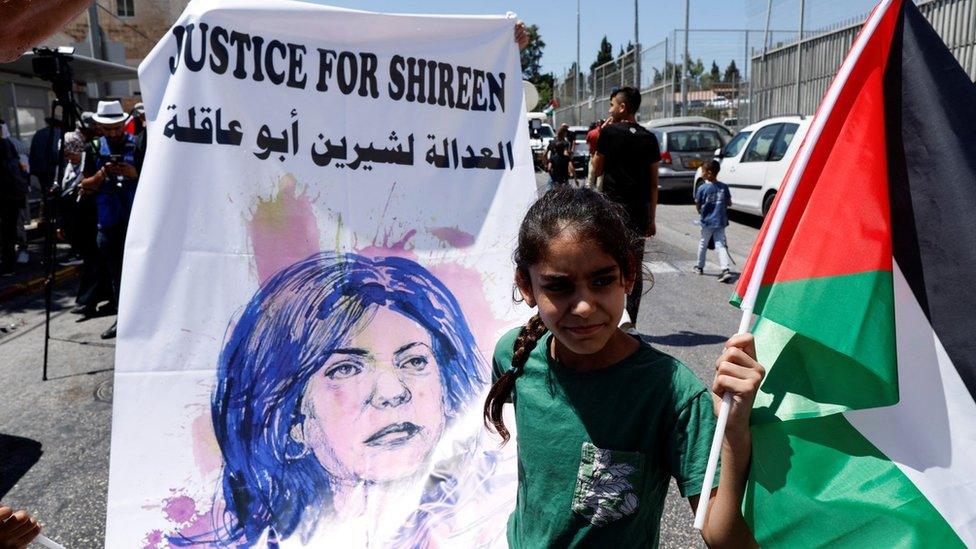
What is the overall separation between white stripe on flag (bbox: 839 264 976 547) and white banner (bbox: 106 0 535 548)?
1294 millimetres

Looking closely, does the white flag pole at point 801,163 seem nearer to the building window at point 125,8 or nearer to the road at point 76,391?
the road at point 76,391

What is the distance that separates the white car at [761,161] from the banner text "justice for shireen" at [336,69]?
27.3 feet

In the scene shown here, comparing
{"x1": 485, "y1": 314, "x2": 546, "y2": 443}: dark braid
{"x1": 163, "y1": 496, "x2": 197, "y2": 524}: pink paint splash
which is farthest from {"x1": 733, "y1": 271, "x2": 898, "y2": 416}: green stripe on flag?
{"x1": 163, "y1": 496, "x2": 197, "y2": 524}: pink paint splash

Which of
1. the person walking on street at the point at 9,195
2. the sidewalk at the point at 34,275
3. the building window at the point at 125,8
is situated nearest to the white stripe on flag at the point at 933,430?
the sidewalk at the point at 34,275

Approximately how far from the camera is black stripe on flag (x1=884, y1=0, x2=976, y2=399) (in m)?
1.39

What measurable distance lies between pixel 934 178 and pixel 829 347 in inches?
15.4

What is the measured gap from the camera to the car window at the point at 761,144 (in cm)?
1171

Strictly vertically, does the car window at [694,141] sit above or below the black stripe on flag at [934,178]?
below

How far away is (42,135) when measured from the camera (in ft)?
32.6

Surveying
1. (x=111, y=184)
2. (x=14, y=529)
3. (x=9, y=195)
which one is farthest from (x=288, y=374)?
(x=9, y=195)

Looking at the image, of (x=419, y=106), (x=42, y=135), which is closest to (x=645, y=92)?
(x=42, y=135)

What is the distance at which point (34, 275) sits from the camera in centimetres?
885

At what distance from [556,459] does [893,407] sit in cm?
64

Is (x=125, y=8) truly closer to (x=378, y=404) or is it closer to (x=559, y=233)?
(x=378, y=404)
